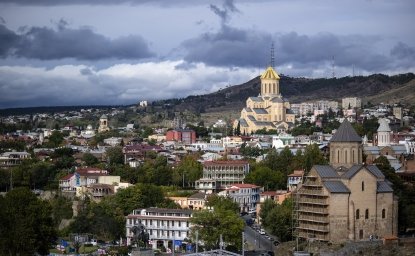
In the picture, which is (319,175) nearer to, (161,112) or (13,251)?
(13,251)

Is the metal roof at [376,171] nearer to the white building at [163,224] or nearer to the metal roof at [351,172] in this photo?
the metal roof at [351,172]

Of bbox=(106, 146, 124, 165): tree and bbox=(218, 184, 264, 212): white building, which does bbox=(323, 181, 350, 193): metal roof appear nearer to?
bbox=(218, 184, 264, 212): white building

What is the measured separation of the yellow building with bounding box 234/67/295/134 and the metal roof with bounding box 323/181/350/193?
65695 mm

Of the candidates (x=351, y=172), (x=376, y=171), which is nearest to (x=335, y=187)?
(x=351, y=172)

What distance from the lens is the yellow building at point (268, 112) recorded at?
131m

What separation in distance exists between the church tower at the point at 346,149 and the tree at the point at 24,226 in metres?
18.9

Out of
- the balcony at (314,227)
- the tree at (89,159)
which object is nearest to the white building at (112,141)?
the tree at (89,159)

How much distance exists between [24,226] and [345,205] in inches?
779

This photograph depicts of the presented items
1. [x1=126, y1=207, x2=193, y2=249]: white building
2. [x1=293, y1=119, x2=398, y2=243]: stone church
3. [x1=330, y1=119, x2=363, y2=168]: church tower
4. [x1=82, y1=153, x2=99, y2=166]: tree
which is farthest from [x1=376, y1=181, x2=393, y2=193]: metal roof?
[x1=82, y1=153, x2=99, y2=166]: tree

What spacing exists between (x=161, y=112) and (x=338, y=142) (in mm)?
125297

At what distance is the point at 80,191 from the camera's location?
8719cm

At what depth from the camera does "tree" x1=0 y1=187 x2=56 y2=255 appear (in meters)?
62.5

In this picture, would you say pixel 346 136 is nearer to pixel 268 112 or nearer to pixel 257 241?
pixel 257 241

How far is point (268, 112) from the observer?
436ft
